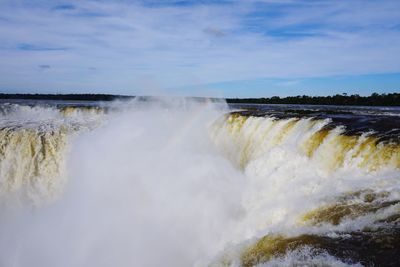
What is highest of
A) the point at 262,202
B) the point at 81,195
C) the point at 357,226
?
the point at 357,226

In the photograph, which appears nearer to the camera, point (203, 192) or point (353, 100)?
point (203, 192)

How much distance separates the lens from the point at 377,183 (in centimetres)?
879

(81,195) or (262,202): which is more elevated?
(262,202)

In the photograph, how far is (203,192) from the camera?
13.3m

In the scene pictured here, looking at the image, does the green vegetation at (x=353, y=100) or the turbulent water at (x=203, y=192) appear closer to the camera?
the turbulent water at (x=203, y=192)

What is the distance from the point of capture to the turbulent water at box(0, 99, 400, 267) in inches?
276

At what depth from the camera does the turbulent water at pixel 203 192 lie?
7.00m

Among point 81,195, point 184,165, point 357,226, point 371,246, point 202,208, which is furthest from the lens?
point 81,195

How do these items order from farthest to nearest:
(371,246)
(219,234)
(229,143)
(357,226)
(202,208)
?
(229,143)
(202,208)
(219,234)
(357,226)
(371,246)

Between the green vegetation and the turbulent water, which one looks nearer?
the turbulent water

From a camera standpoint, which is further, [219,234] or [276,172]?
[276,172]

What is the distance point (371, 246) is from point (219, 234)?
16.8ft

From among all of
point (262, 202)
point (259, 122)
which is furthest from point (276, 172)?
point (259, 122)

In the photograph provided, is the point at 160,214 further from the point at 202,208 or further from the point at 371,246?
the point at 371,246
